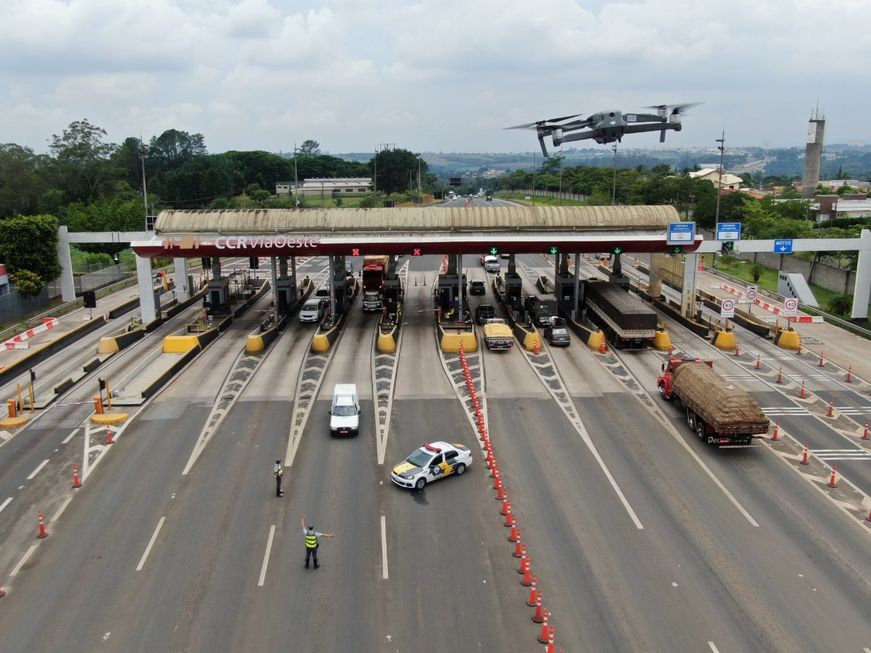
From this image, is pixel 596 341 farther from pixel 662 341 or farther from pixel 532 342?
pixel 662 341

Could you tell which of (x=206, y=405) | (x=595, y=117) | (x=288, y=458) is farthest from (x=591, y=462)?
(x=595, y=117)

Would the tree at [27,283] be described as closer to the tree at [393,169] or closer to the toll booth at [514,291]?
the toll booth at [514,291]

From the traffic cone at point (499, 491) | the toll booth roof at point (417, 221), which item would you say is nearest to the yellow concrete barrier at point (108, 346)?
the toll booth roof at point (417, 221)

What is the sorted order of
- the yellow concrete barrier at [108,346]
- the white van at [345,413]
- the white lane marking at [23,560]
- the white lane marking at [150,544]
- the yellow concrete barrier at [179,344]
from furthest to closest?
the yellow concrete barrier at [108,346], the yellow concrete barrier at [179,344], the white van at [345,413], the white lane marking at [150,544], the white lane marking at [23,560]

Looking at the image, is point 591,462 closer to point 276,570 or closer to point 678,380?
point 678,380

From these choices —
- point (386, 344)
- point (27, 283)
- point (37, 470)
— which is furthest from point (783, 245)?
point (27, 283)

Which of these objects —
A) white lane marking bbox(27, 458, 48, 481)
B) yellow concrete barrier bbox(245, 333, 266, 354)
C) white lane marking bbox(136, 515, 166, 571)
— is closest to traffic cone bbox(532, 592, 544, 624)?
white lane marking bbox(136, 515, 166, 571)
